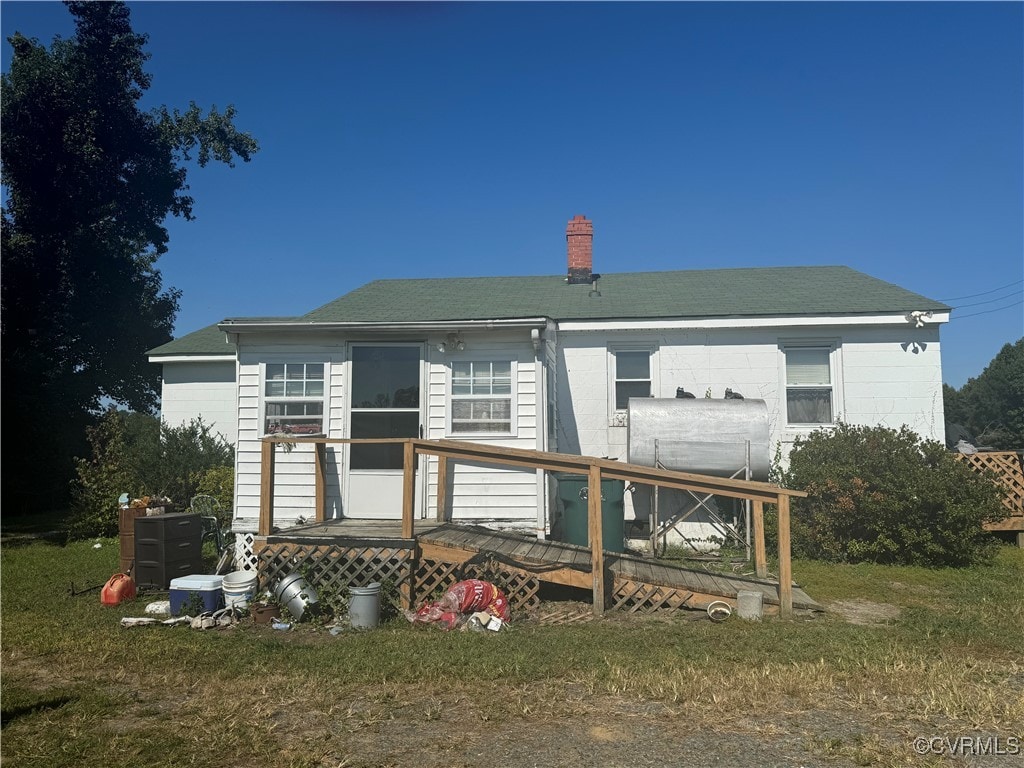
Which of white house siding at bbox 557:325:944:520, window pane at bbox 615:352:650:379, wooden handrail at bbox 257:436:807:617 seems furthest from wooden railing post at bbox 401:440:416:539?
window pane at bbox 615:352:650:379

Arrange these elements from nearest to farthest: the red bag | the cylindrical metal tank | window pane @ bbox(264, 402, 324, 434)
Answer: the red bag → window pane @ bbox(264, 402, 324, 434) → the cylindrical metal tank

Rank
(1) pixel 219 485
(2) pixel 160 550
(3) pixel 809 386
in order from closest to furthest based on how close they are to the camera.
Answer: (2) pixel 160 550 → (3) pixel 809 386 → (1) pixel 219 485

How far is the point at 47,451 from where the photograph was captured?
18188mm

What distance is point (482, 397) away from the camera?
9109mm

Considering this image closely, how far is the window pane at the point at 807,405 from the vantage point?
1135cm

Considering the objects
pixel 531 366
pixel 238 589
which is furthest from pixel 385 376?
pixel 238 589

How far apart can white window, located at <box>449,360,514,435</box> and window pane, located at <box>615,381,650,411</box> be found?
3.19 m

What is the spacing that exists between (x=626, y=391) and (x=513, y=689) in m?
7.48

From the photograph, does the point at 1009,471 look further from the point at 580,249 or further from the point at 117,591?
the point at 117,591

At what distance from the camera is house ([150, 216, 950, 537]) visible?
9008mm

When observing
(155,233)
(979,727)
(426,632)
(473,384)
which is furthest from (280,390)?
(155,233)

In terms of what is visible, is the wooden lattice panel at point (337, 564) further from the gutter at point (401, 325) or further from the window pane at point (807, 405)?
the window pane at point (807, 405)

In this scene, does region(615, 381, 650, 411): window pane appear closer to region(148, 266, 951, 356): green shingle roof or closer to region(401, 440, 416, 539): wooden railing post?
region(148, 266, 951, 356): green shingle roof

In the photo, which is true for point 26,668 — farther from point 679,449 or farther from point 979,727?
point 679,449
